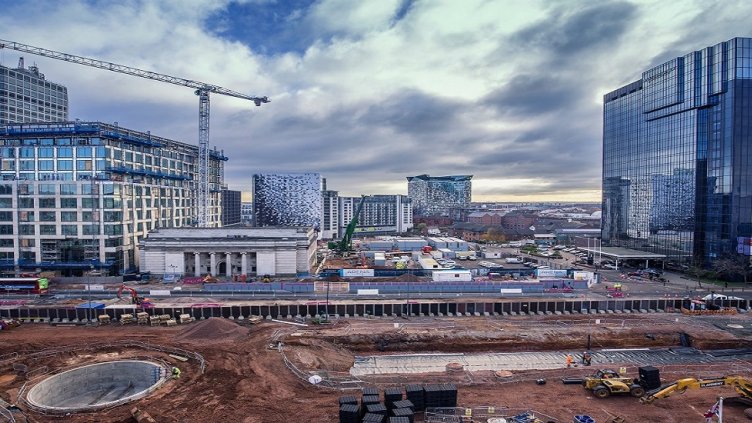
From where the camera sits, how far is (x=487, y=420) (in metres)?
24.6

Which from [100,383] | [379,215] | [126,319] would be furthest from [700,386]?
[379,215]

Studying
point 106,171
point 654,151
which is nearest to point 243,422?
point 106,171

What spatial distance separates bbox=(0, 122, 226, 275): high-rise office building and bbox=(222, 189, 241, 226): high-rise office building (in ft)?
260

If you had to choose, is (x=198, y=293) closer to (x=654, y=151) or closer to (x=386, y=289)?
(x=386, y=289)

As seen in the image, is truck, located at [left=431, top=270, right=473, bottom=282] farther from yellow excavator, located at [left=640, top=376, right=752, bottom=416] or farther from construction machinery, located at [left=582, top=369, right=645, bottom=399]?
yellow excavator, located at [left=640, top=376, right=752, bottom=416]

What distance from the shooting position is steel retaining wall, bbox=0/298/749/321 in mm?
48969

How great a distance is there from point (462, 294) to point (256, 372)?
109 ft

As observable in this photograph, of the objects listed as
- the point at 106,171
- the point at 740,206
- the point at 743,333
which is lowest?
the point at 743,333

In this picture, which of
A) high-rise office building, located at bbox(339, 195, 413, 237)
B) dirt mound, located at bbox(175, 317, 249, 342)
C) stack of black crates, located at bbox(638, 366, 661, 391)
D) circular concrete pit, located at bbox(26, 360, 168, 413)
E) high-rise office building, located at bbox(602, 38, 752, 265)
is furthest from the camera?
high-rise office building, located at bbox(339, 195, 413, 237)

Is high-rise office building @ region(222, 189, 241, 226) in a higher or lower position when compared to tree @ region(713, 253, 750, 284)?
higher

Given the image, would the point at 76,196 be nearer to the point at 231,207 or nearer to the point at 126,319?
the point at 126,319

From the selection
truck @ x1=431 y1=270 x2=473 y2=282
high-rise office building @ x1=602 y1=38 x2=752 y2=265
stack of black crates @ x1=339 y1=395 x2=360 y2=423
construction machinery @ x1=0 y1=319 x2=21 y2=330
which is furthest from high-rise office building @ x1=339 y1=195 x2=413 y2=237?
stack of black crates @ x1=339 y1=395 x2=360 y2=423

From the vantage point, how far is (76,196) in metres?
71.1

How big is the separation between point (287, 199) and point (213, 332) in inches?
4388
